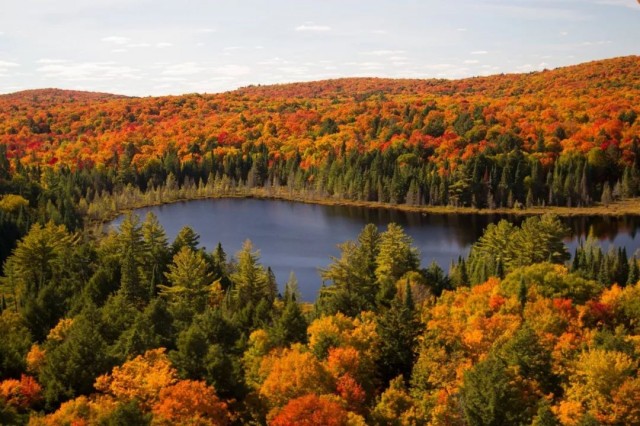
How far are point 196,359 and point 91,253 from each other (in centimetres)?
3362

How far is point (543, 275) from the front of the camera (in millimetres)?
53688

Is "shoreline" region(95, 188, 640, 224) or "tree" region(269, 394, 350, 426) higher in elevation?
"shoreline" region(95, 188, 640, 224)

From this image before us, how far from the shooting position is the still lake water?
8938 centimetres

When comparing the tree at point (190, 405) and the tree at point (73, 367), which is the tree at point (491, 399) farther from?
the tree at point (73, 367)

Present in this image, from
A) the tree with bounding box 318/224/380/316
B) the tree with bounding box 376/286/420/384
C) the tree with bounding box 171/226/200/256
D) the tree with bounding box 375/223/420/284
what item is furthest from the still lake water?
the tree with bounding box 376/286/420/384

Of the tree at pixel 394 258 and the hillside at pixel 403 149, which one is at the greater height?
the hillside at pixel 403 149

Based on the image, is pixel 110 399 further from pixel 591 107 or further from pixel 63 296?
pixel 591 107

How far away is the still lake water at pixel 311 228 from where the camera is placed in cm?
8938

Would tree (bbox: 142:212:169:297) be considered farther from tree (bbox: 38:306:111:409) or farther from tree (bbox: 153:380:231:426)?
tree (bbox: 153:380:231:426)

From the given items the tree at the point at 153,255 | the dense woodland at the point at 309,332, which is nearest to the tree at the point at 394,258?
the dense woodland at the point at 309,332

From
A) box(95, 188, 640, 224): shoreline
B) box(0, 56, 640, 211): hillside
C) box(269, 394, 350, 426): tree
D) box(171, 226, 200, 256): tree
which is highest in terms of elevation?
box(0, 56, 640, 211): hillside

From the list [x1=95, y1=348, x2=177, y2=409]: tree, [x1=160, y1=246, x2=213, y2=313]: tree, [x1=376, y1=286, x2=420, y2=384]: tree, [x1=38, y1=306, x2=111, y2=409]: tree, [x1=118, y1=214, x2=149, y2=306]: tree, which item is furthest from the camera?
[x1=118, y1=214, x2=149, y2=306]: tree

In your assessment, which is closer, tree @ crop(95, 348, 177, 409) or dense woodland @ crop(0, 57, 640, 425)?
dense woodland @ crop(0, 57, 640, 425)

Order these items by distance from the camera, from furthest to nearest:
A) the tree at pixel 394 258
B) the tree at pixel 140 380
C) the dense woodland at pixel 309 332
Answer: the tree at pixel 394 258 → the tree at pixel 140 380 → the dense woodland at pixel 309 332
